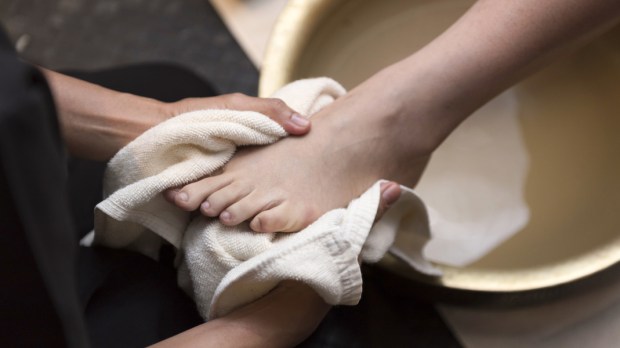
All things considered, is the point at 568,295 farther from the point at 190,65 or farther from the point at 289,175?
the point at 190,65

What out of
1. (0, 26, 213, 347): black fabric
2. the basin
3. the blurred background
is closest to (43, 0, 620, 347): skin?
the basin

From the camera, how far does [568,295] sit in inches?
29.5

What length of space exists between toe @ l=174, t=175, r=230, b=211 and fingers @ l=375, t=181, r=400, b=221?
0.50 feet

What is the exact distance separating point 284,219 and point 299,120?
112mm

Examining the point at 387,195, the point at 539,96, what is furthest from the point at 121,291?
the point at 539,96

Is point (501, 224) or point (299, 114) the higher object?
point (299, 114)

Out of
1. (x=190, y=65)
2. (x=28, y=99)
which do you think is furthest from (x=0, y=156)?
(x=190, y=65)

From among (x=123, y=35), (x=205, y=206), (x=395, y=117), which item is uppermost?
(x=395, y=117)

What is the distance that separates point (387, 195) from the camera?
2.14ft

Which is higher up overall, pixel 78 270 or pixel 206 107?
pixel 206 107

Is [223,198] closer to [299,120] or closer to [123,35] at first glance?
[299,120]

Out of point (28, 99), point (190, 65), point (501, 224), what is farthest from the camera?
point (190, 65)

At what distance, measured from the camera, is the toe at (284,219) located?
620 millimetres

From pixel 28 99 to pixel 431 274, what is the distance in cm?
49
